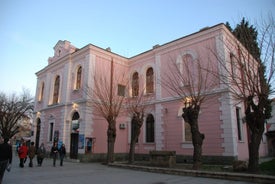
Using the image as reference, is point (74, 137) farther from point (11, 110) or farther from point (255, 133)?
point (11, 110)

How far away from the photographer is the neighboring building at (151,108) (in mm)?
15016

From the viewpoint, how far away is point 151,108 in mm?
19453

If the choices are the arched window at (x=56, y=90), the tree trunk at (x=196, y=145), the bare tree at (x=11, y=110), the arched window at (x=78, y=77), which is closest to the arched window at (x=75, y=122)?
the arched window at (x=78, y=77)

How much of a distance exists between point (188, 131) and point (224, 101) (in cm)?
356

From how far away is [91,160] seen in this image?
18172mm

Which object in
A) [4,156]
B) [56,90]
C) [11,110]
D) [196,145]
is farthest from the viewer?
[11,110]

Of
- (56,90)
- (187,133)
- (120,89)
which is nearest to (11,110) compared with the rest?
(56,90)

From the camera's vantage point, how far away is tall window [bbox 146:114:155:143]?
1925cm

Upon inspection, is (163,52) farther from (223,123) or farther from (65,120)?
(65,120)

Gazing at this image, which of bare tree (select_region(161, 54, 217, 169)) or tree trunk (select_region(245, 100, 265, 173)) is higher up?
bare tree (select_region(161, 54, 217, 169))

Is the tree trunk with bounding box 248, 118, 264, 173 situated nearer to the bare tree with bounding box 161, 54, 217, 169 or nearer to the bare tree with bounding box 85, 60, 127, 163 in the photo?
the bare tree with bounding box 161, 54, 217, 169

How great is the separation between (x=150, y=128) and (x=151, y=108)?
1.78 meters

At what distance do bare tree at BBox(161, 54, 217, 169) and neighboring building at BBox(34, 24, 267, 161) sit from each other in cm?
54

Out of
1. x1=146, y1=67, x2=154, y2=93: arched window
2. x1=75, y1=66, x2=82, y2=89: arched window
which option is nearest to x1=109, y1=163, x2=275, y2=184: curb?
x1=146, y1=67, x2=154, y2=93: arched window
